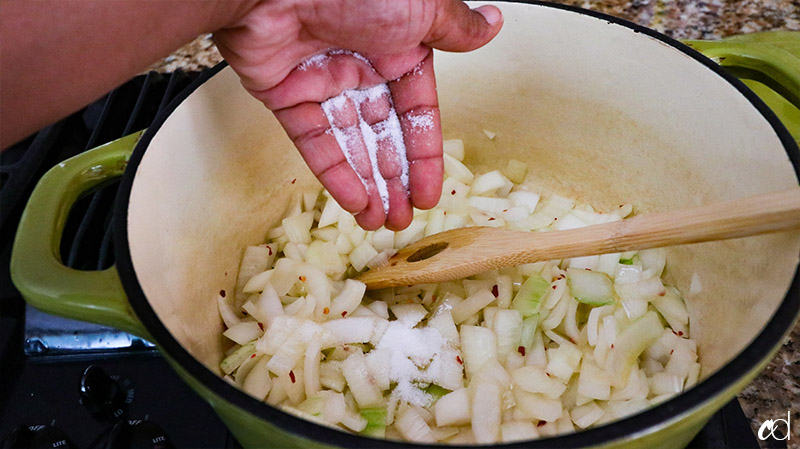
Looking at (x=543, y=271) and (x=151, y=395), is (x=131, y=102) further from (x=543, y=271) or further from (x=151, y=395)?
(x=543, y=271)

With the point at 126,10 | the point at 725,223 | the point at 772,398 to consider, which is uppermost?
the point at 126,10

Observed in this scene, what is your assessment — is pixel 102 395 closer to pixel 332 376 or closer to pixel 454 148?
pixel 332 376

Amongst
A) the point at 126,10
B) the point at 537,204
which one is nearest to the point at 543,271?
the point at 537,204

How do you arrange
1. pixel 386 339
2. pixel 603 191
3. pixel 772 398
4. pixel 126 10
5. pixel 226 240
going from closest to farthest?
pixel 126 10 < pixel 772 398 < pixel 386 339 < pixel 226 240 < pixel 603 191

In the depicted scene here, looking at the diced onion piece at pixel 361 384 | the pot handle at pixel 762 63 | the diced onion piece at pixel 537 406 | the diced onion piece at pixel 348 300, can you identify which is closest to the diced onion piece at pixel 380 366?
the diced onion piece at pixel 361 384

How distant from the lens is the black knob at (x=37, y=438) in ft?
2.83

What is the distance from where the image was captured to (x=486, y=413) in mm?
942

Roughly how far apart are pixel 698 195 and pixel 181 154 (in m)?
0.89

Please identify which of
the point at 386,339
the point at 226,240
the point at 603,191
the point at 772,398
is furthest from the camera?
the point at 603,191

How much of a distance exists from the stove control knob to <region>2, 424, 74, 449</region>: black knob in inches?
2.1

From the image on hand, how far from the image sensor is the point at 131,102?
1.33m

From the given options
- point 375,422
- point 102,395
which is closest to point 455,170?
point 375,422

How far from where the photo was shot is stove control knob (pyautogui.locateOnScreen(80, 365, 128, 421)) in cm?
90

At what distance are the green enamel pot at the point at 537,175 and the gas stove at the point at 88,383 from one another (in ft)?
0.30
